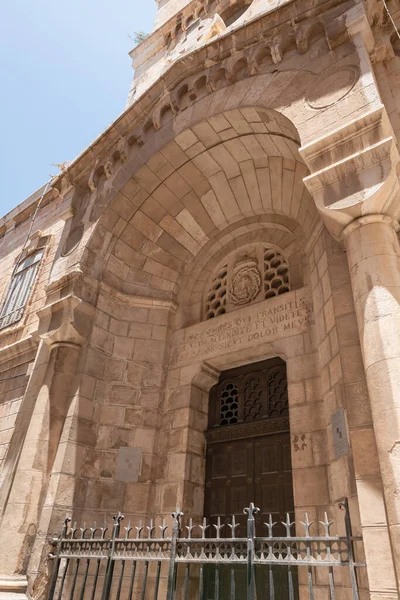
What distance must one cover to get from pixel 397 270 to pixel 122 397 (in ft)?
13.9

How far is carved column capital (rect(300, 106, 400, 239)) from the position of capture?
374 cm

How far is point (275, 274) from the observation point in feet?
21.4

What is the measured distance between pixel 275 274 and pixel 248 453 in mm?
2622

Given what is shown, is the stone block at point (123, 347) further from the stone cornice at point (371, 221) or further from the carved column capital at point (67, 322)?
the stone cornice at point (371, 221)

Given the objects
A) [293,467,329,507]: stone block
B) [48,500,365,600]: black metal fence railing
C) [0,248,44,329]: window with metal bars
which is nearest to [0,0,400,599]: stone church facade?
[293,467,329,507]: stone block

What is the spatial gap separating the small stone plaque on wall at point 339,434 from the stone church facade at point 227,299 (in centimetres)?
3

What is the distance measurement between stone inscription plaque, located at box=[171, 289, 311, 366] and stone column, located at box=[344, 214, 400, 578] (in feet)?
5.93

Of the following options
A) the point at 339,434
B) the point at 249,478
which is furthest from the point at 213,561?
the point at 249,478

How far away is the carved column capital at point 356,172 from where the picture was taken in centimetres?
374

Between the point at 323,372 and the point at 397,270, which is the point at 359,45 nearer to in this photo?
the point at 397,270

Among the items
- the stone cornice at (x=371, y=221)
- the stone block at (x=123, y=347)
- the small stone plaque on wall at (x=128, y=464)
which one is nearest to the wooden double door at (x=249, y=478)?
the small stone plaque on wall at (x=128, y=464)

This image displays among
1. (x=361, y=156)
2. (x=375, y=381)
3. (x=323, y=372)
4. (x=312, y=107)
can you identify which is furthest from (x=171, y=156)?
(x=375, y=381)

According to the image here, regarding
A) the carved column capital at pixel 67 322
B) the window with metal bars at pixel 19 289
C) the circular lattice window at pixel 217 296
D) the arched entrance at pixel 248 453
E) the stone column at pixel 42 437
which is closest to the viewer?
the stone column at pixel 42 437

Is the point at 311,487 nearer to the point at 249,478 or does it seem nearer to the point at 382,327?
the point at 249,478
